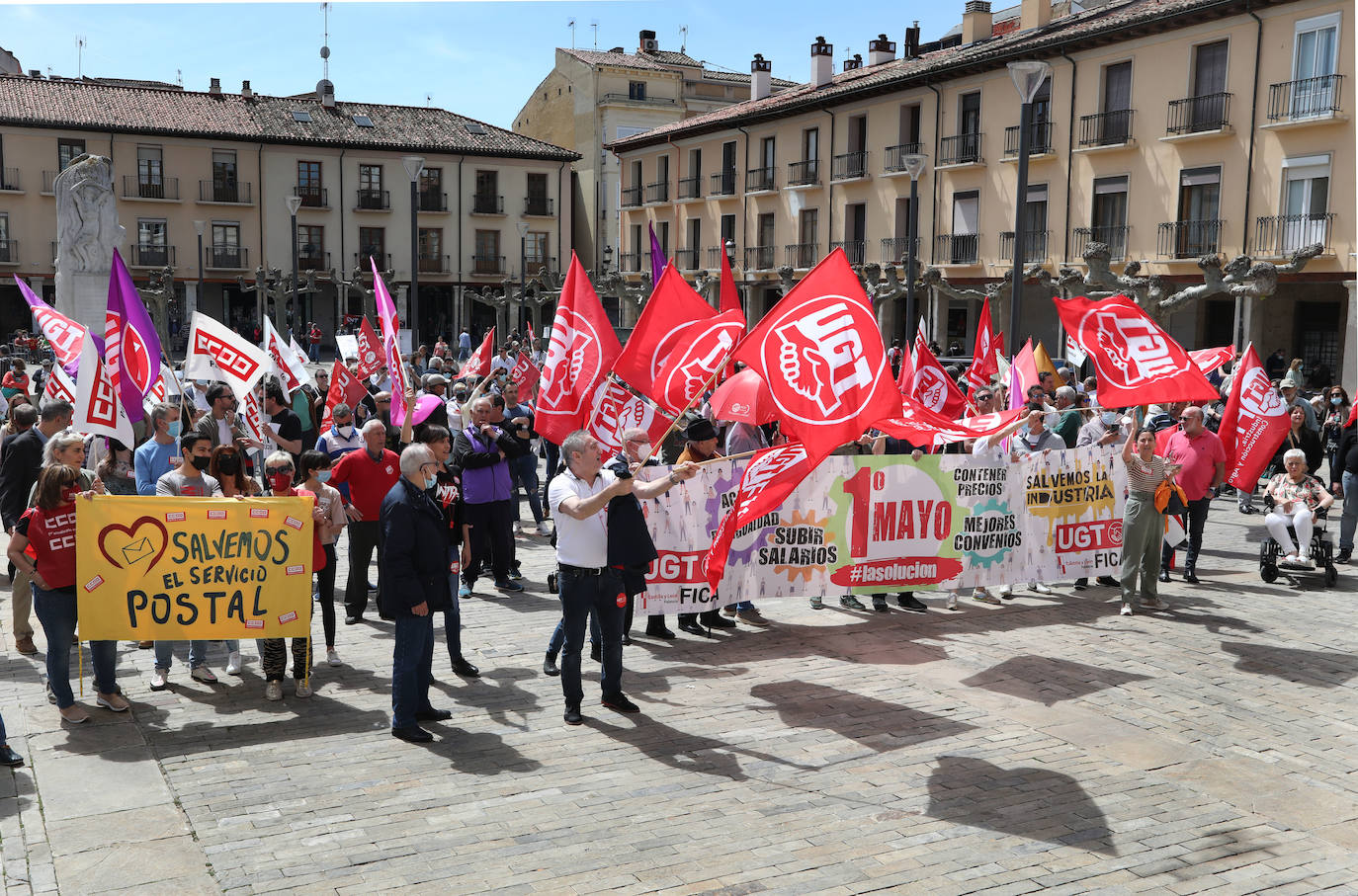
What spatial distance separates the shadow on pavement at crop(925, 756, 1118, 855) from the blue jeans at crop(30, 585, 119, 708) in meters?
4.78

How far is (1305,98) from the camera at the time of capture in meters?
25.9

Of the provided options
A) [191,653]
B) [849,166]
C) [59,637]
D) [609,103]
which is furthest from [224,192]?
[59,637]

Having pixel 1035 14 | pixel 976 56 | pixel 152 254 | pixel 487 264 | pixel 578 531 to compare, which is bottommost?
pixel 578 531

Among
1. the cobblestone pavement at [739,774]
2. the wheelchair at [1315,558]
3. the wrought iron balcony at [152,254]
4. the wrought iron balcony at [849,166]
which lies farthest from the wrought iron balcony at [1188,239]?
the wrought iron balcony at [152,254]

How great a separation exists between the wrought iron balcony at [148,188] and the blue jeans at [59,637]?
4663 cm

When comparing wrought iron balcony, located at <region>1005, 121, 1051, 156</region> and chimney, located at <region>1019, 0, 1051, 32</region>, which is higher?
chimney, located at <region>1019, 0, 1051, 32</region>

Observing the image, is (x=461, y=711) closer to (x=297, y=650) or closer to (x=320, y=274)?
(x=297, y=650)

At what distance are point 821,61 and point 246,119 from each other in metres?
24.9

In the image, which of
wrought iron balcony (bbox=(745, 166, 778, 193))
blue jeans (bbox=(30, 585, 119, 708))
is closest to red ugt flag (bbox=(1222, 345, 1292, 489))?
blue jeans (bbox=(30, 585, 119, 708))

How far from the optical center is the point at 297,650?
300 inches

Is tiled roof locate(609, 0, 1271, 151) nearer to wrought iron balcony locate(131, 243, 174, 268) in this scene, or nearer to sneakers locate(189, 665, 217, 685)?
wrought iron balcony locate(131, 243, 174, 268)

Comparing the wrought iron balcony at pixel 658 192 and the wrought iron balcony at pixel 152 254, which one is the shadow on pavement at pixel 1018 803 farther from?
the wrought iron balcony at pixel 152 254

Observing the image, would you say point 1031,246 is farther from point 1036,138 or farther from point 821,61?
point 821,61

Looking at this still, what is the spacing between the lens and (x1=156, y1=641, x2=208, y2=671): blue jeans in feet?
25.0
